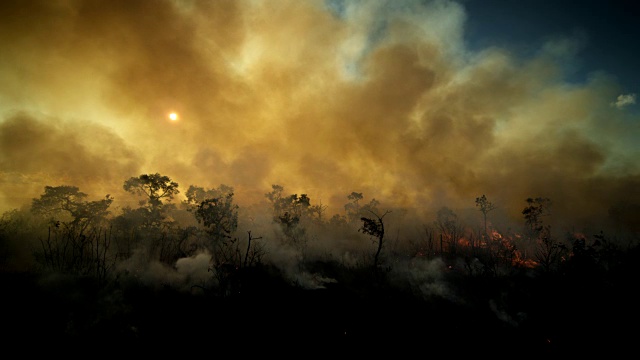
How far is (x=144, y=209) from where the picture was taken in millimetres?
49844

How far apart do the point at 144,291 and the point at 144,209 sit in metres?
20.0

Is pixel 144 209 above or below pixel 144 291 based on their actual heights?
above

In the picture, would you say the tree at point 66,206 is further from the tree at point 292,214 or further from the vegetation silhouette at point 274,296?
the tree at point 292,214

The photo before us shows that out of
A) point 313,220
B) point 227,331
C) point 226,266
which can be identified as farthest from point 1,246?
point 313,220

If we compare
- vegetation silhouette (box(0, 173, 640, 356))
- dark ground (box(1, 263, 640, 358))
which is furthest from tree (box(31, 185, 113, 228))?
dark ground (box(1, 263, 640, 358))

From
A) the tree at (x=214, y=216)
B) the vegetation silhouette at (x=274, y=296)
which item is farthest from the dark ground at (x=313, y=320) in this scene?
the tree at (x=214, y=216)

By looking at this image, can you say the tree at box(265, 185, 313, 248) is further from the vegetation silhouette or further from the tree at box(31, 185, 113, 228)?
the tree at box(31, 185, 113, 228)

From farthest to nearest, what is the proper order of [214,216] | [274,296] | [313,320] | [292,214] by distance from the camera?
[292,214] < [214,216] < [274,296] < [313,320]

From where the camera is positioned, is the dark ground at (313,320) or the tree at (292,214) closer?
the dark ground at (313,320)

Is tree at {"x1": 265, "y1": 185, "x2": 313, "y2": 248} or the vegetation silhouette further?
tree at {"x1": 265, "y1": 185, "x2": 313, "y2": 248}

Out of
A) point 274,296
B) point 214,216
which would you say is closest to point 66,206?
point 214,216

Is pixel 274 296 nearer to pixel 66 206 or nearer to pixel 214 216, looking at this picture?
pixel 214 216

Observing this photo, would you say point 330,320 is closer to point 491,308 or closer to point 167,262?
point 491,308

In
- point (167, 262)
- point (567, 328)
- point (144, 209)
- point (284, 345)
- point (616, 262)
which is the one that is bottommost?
point (284, 345)
